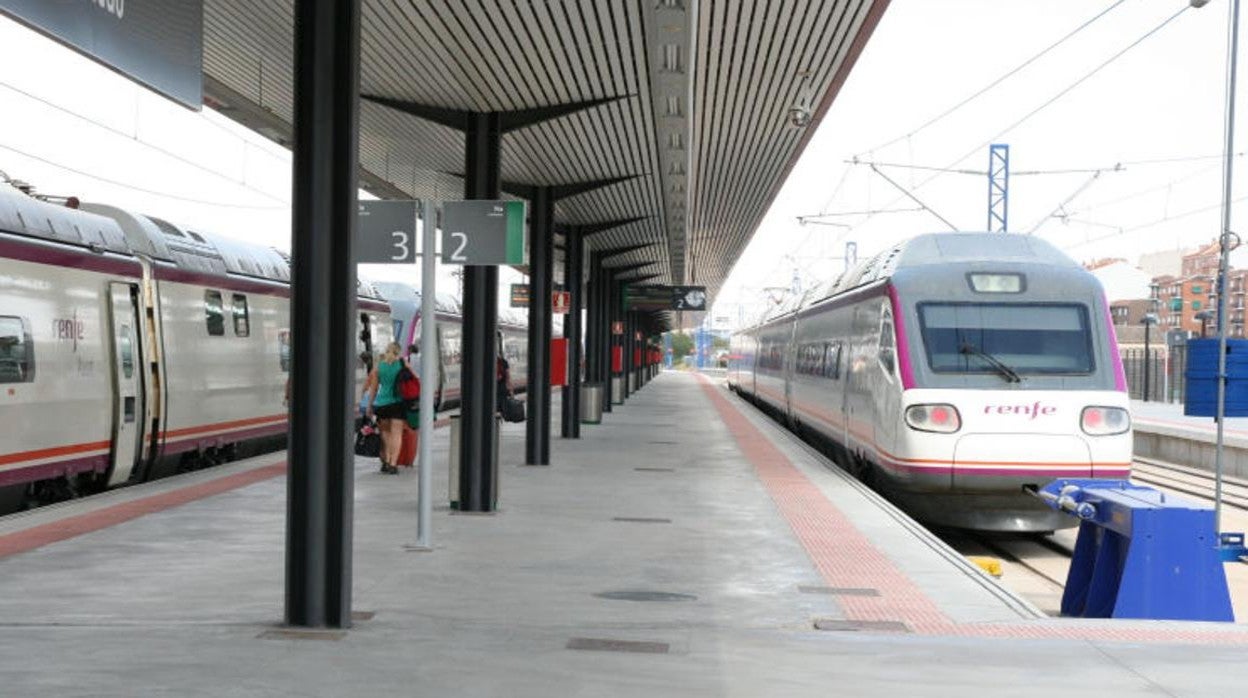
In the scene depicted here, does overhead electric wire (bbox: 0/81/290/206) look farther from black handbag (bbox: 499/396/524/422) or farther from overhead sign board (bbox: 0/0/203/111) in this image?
overhead sign board (bbox: 0/0/203/111)

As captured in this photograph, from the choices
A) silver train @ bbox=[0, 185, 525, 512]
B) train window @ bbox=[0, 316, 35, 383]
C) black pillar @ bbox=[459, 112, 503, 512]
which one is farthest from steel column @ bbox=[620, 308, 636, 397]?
train window @ bbox=[0, 316, 35, 383]

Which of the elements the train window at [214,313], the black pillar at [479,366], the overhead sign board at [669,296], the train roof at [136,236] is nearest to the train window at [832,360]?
the black pillar at [479,366]

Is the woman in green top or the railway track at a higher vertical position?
the woman in green top

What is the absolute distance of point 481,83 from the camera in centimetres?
1268

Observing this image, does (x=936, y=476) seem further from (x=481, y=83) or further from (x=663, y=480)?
(x=481, y=83)

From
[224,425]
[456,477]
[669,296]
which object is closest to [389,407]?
[224,425]

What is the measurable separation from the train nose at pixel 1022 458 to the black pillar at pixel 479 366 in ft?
14.8

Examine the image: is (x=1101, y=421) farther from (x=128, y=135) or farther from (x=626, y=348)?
(x=626, y=348)

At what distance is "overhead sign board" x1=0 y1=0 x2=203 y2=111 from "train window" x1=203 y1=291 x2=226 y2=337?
1084cm

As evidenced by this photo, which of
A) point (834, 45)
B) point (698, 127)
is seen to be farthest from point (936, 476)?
point (698, 127)

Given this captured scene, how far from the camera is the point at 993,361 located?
13289 mm

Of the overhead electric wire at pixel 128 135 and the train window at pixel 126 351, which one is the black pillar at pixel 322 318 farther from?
the train window at pixel 126 351

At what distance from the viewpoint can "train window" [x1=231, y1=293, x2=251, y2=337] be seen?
58.7ft

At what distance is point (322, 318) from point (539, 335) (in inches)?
437
